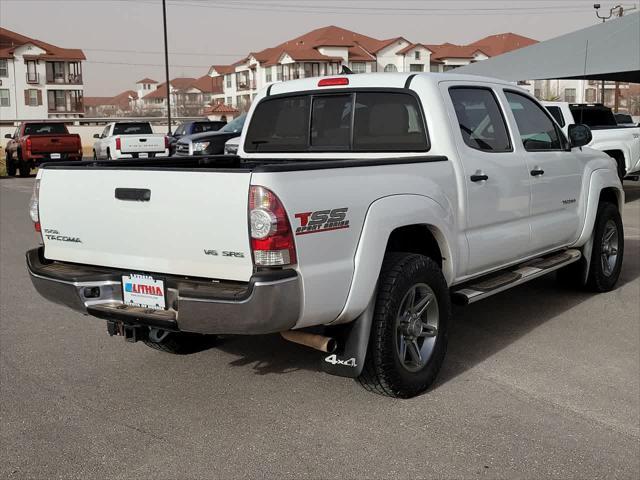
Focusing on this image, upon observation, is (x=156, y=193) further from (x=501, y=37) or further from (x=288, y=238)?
(x=501, y=37)

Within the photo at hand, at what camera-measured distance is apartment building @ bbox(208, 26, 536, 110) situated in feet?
301

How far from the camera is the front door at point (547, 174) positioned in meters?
5.97

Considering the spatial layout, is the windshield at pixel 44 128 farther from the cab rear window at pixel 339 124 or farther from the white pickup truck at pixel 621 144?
the cab rear window at pixel 339 124

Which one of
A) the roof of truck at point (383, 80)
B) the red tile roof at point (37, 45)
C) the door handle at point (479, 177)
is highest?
the red tile roof at point (37, 45)

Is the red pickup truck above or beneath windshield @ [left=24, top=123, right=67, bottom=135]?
beneath

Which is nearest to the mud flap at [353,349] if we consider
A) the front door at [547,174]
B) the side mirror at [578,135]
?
the front door at [547,174]

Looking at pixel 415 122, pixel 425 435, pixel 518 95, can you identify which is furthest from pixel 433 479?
pixel 518 95

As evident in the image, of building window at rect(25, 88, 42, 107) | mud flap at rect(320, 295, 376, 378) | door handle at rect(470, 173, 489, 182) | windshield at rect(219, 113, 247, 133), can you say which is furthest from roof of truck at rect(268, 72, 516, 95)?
building window at rect(25, 88, 42, 107)

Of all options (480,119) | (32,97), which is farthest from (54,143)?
(32,97)

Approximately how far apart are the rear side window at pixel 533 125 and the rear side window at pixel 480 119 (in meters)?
0.27

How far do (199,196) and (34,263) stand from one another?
57.1 inches

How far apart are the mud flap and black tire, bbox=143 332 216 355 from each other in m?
1.45

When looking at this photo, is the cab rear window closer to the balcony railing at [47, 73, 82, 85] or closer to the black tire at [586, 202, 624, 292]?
the black tire at [586, 202, 624, 292]

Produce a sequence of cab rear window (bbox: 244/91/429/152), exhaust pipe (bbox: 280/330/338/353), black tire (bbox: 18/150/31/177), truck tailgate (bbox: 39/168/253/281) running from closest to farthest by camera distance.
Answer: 1. truck tailgate (bbox: 39/168/253/281)
2. exhaust pipe (bbox: 280/330/338/353)
3. cab rear window (bbox: 244/91/429/152)
4. black tire (bbox: 18/150/31/177)
